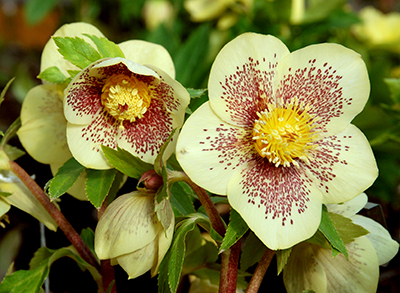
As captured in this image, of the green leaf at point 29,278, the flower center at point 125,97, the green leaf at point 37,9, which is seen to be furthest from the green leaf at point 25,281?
the green leaf at point 37,9

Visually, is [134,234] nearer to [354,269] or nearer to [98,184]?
[98,184]

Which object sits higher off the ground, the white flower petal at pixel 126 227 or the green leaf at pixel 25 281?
the white flower petal at pixel 126 227

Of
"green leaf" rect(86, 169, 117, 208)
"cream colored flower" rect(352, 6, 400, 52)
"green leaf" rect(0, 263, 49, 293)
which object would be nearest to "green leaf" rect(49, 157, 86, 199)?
"green leaf" rect(86, 169, 117, 208)

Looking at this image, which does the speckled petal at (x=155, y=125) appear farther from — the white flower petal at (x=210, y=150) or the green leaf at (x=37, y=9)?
the green leaf at (x=37, y=9)

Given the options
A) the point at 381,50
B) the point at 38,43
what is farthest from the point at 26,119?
the point at 38,43

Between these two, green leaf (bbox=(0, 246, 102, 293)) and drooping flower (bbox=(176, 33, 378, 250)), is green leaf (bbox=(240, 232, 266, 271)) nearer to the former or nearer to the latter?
drooping flower (bbox=(176, 33, 378, 250))

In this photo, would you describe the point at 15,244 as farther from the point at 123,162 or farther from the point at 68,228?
the point at 123,162
